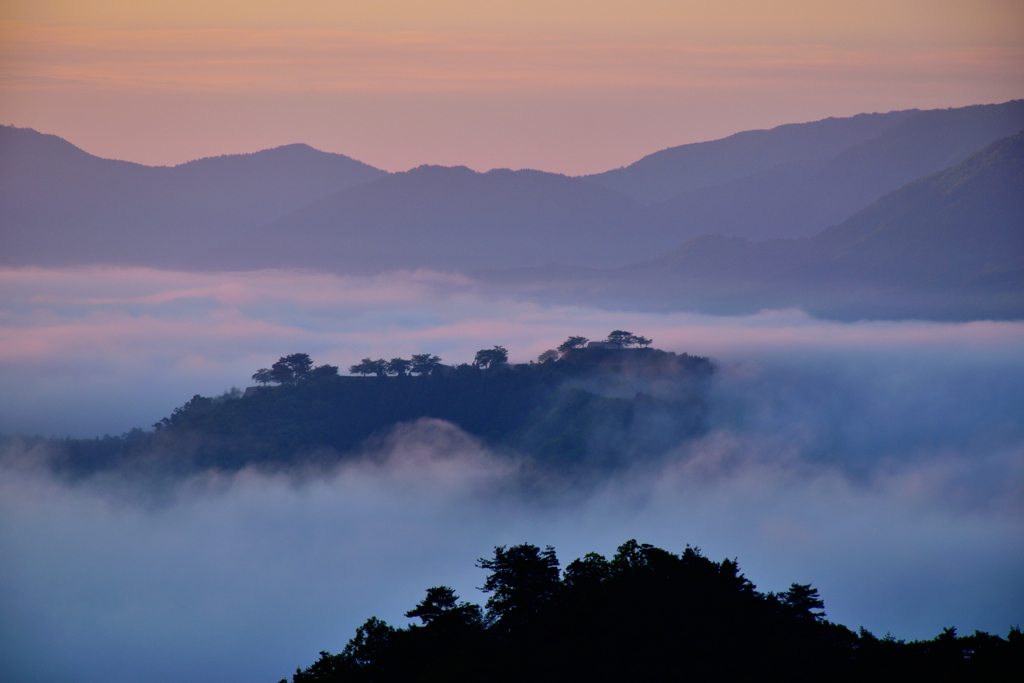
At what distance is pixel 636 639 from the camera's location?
127 feet

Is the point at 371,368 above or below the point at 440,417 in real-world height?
above

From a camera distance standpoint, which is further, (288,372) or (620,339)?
(620,339)

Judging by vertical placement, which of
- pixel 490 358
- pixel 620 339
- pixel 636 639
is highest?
pixel 620 339

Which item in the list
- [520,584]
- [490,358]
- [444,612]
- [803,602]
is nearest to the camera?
[444,612]

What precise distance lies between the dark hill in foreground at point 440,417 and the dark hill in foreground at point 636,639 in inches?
3960

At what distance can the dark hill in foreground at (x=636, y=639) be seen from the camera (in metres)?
36.9

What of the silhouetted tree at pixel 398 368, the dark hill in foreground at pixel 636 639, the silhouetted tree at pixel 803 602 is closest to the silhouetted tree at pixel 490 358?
the silhouetted tree at pixel 398 368

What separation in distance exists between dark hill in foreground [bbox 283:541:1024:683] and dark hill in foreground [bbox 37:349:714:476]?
330ft

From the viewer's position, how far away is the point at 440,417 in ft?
492

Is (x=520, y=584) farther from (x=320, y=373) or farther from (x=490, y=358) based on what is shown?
(x=320, y=373)

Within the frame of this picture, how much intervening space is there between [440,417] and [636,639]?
368ft

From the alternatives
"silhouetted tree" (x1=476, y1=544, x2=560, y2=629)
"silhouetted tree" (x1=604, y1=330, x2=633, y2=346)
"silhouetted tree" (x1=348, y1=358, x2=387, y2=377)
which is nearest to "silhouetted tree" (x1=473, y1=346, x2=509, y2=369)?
"silhouetted tree" (x1=348, y1=358, x2=387, y2=377)

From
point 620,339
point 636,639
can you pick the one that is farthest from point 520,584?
point 620,339

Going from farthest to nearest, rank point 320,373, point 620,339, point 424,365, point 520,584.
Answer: point 620,339
point 320,373
point 424,365
point 520,584
